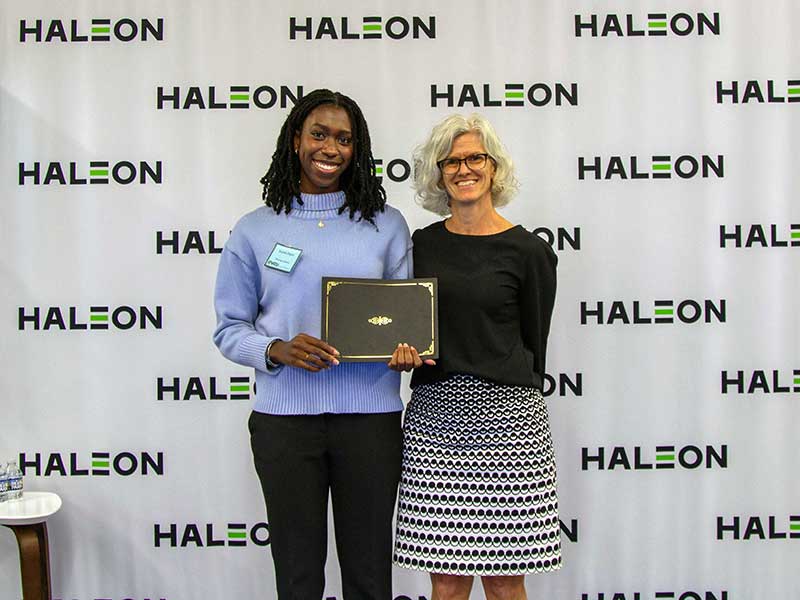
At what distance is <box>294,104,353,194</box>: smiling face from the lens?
6.80 feet

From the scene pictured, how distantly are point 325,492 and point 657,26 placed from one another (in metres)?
2.18

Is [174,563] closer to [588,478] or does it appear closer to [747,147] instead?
[588,478]

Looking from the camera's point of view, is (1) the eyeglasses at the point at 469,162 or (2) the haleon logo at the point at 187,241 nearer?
(1) the eyeglasses at the point at 469,162

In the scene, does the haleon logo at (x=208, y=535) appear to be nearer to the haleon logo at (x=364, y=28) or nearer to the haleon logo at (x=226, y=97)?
the haleon logo at (x=226, y=97)

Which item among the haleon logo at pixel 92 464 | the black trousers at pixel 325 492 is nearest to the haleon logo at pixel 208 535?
the haleon logo at pixel 92 464

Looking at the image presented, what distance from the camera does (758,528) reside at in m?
3.10

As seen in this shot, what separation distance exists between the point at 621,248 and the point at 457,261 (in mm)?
1173

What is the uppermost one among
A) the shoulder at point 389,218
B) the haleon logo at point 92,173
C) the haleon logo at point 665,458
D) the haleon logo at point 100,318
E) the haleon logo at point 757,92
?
the haleon logo at point 757,92

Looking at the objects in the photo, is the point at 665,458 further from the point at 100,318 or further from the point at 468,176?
the point at 100,318

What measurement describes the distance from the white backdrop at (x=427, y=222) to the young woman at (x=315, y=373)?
1046 mm

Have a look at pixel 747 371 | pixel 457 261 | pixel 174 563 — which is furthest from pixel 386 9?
pixel 174 563

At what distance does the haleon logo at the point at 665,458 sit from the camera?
309cm

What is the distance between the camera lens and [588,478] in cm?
311

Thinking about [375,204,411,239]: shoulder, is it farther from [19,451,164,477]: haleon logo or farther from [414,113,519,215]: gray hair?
[19,451,164,477]: haleon logo
